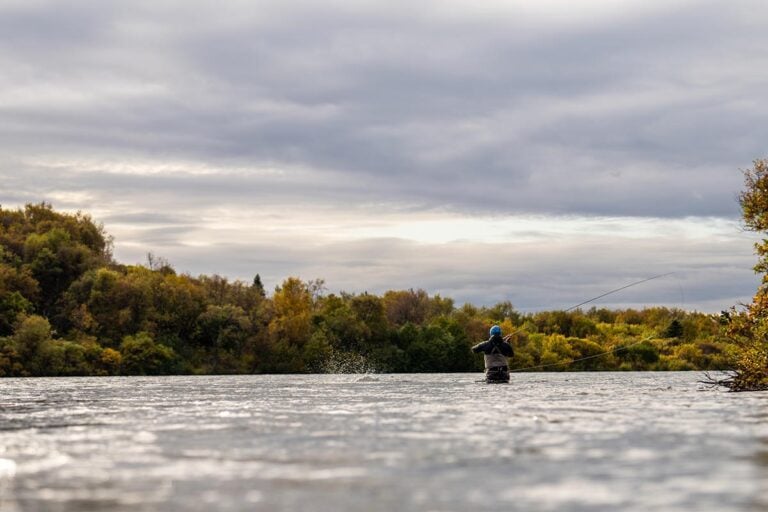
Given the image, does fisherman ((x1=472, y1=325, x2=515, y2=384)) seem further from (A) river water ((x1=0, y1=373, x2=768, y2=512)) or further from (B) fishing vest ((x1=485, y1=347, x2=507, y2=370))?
(A) river water ((x1=0, y1=373, x2=768, y2=512))

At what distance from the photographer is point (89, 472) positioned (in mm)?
12367

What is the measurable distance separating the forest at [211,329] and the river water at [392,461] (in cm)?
7865

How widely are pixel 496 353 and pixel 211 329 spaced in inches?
Result: 3018

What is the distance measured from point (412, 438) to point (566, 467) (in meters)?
4.23

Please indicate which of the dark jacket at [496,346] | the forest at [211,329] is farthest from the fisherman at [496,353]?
the forest at [211,329]

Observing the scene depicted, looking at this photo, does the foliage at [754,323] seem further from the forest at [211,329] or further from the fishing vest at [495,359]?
the forest at [211,329]

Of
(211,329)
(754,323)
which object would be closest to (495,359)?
(754,323)

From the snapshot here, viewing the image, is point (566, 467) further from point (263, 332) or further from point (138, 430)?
point (263, 332)

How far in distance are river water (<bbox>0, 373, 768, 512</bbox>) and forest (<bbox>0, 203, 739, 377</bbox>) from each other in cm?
7865

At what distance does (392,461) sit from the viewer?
42.8ft

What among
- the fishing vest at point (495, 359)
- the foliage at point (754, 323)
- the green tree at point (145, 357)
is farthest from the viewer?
the green tree at point (145, 357)

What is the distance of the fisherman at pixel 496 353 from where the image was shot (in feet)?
126

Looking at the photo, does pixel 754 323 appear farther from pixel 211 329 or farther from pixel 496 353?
pixel 211 329

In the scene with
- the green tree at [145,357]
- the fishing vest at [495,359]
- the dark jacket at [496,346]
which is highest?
the dark jacket at [496,346]
